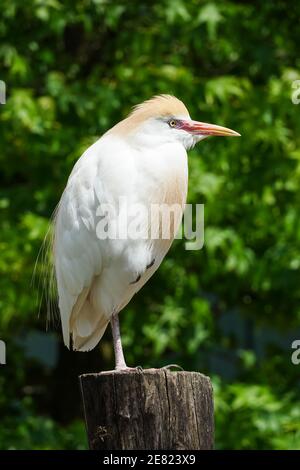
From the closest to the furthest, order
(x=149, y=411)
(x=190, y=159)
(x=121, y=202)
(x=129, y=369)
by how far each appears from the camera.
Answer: (x=149, y=411) → (x=129, y=369) → (x=121, y=202) → (x=190, y=159)

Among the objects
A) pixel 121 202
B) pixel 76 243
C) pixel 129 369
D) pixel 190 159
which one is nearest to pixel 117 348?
pixel 129 369

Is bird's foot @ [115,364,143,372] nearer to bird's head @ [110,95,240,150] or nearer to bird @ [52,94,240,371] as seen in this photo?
bird @ [52,94,240,371]

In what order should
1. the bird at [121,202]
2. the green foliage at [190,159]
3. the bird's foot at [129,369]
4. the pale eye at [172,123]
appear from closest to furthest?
the bird's foot at [129,369], the bird at [121,202], the pale eye at [172,123], the green foliage at [190,159]

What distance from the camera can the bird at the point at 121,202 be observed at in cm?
422

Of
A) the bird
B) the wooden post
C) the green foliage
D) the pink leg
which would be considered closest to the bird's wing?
the bird

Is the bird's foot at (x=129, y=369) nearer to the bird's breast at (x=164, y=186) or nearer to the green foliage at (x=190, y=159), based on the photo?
the bird's breast at (x=164, y=186)

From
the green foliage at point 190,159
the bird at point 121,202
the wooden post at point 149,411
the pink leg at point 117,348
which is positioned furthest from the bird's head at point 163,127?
the green foliage at point 190,159

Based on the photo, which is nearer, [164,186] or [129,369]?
[129,369]

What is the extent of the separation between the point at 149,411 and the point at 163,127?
4.45 ft

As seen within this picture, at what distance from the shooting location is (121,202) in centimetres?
419

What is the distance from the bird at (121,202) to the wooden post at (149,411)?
0.77 meters

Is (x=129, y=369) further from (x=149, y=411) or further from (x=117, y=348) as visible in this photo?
(x=149, y=411)

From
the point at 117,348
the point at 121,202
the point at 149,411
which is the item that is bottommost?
the point at 149,411
